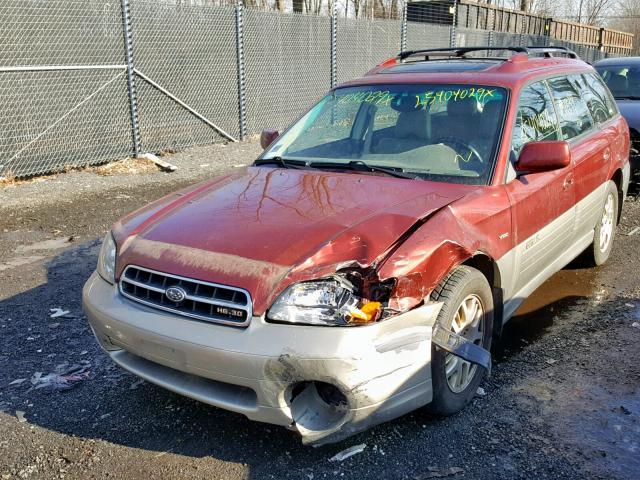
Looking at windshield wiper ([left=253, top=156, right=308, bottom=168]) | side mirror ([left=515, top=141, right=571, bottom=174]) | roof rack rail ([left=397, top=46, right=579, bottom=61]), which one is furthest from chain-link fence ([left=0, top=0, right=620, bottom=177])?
side mirror ([left=515, top=141, right=571, bottom=174])

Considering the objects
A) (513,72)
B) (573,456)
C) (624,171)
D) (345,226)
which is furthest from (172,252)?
(624,171)

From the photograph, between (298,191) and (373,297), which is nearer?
(373,297)

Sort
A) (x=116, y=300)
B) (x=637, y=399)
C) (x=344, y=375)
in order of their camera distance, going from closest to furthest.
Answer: (x=344, y=375) → (x=116, y=300) → (x=637, y=399)

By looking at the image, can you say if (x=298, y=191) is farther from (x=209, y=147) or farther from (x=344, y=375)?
(x=209, y=147)

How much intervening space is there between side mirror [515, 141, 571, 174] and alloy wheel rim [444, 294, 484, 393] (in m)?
0.92

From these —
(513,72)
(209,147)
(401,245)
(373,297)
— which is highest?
(513,72)

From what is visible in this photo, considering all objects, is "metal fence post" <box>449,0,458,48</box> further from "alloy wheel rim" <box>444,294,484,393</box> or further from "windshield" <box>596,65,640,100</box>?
"alloy wheel rim" <box>444,294,484,393</box>

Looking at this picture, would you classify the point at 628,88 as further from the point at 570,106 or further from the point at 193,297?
the point at 193,297

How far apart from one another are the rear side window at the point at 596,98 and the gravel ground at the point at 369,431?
5.21 feet

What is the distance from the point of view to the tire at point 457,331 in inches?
116

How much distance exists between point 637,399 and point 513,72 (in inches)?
87.6

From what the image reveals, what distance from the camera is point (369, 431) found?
3.10 m

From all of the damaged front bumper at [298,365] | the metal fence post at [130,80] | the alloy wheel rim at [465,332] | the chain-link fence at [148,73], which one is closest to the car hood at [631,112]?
the alloy wheel rim at [465,332]

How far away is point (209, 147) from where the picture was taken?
11.9 m
